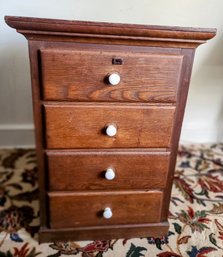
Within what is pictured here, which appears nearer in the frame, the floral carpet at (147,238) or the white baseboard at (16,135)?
the floral carpet at (147,238)

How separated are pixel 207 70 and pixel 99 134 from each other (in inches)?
36.0

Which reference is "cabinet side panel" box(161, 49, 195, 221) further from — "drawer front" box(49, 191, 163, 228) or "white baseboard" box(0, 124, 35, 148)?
"white baseboard" box(0, 124, 35, 148)

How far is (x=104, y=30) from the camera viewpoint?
0.65 m

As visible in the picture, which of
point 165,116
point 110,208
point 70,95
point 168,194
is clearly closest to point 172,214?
point 168,194

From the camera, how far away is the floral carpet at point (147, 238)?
911 millimetres

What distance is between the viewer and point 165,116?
789mm

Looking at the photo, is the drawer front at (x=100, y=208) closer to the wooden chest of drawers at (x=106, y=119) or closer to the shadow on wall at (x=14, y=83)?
the wooden chest of drawers at (x=106, y=119)

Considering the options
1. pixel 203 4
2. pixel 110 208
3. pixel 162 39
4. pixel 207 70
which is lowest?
pixel 110 208

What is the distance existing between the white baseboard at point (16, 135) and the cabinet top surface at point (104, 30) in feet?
2.83

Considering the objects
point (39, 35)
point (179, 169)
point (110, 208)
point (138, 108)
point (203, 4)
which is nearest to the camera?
point (39, 35)

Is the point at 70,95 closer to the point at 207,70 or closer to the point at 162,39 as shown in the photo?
the point at 162,39

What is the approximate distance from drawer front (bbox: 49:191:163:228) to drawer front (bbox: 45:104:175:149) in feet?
0.61

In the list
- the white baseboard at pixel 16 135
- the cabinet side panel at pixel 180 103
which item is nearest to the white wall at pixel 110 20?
the white baseboard at pixel 16 135

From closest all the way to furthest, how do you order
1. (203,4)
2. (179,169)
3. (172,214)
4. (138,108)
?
1. (138,108)
2. (172,214)
3. (203,4)
4. (179,169)
